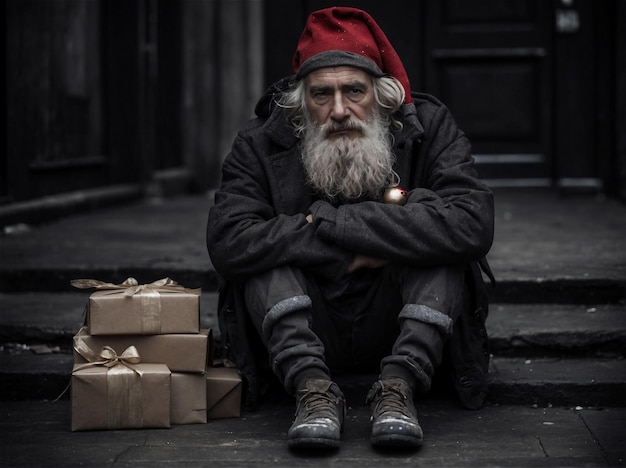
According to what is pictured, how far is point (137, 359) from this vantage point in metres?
3.56

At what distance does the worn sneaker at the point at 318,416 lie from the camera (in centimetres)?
327

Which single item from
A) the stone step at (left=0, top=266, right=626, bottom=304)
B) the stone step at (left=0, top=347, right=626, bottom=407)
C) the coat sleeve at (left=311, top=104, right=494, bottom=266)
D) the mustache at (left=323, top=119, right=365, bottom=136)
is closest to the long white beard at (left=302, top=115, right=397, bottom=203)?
the mustache at (left=323, top=119, right=365, bottom=136)

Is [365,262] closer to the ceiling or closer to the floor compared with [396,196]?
→ closer to the floor

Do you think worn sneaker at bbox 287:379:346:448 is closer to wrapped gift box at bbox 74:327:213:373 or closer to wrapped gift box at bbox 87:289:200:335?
wrapped gift box at bbox 74:327:213:373

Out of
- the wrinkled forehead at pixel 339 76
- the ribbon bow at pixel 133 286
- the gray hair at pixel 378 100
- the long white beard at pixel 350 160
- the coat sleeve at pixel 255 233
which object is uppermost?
the wrinkled forehead at pixel 339 76

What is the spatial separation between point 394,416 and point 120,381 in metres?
0.89

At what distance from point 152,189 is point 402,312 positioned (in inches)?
195

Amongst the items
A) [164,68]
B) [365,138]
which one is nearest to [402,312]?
[365,138]

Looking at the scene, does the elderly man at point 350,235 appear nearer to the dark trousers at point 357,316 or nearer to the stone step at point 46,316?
the dark trousers at point 357,316

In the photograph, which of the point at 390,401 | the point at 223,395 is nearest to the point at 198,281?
the point at 223,395

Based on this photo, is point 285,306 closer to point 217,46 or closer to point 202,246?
point 202,246

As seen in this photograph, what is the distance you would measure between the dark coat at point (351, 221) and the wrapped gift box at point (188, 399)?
0.20m

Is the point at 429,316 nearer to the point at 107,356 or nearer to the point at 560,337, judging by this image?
the point at 560,337

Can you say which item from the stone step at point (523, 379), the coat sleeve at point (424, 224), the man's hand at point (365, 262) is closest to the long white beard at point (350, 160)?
the coat sleeve at point (424, 224)
